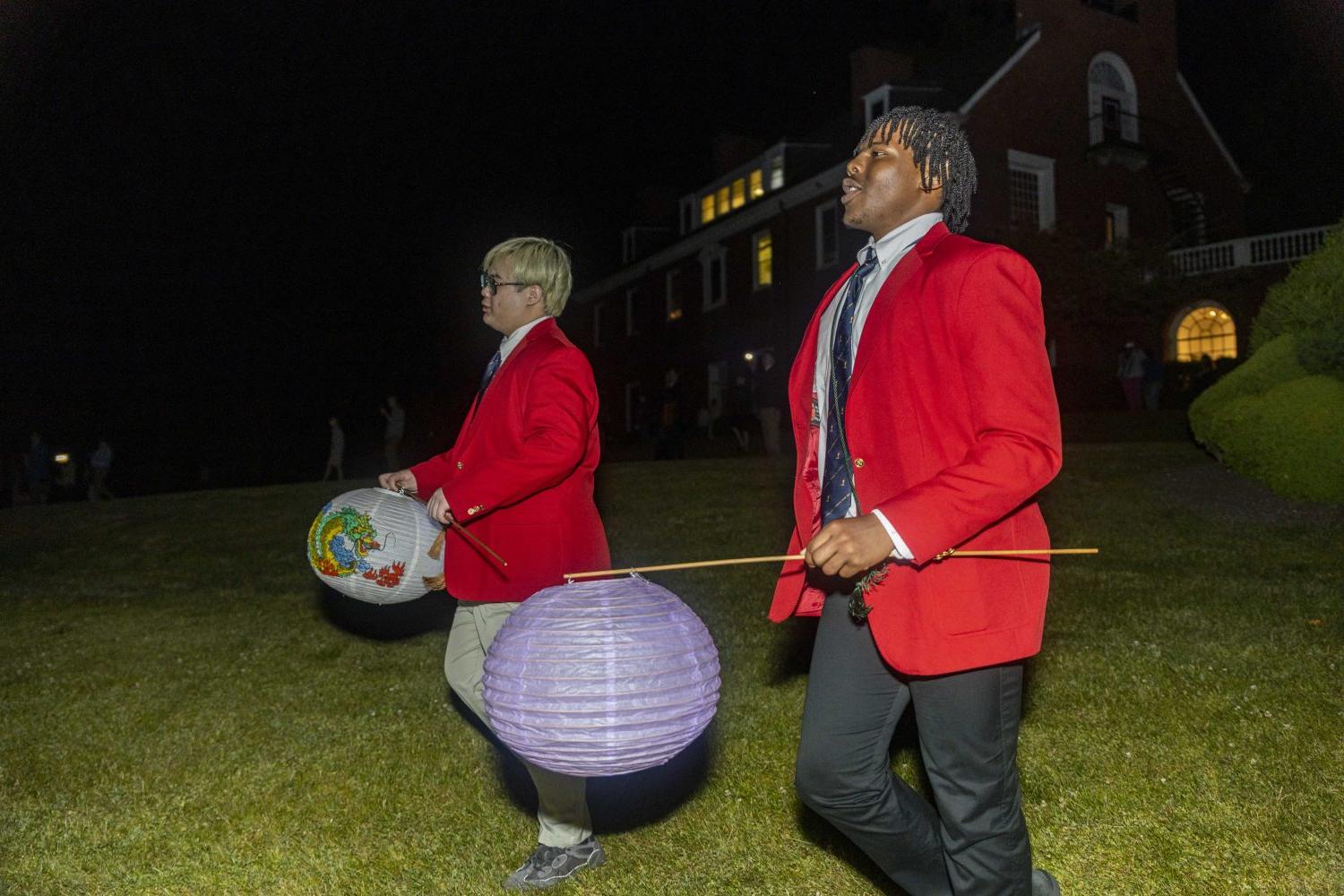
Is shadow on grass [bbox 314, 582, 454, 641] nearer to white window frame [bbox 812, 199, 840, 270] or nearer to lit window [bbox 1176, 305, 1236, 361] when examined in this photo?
white window frame [bbox 812, 199, 840, 270]

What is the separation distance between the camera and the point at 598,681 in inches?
95.7

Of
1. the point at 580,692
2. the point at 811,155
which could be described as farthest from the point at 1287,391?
the point at 811,155

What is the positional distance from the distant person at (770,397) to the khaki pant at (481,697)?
1265cm

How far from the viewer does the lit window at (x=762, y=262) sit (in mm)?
28812

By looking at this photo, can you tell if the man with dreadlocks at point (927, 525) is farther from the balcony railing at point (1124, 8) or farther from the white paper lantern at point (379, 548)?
the balcony railing at point (1124, 8)

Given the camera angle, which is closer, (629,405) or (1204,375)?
A: (1204,375)

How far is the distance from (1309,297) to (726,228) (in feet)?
69.7

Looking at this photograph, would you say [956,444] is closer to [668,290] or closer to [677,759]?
[677,759]

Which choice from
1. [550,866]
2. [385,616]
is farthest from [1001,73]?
[550,866]

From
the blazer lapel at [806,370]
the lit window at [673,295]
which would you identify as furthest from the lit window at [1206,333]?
the blazer lapel at [806,370]

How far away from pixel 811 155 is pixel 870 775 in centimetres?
2767

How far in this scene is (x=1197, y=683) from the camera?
5344 millimetres

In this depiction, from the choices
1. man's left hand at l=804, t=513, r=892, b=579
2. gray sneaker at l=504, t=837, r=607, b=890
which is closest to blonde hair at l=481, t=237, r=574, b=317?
man's left hand at l=804, t=513, r=892, b=579

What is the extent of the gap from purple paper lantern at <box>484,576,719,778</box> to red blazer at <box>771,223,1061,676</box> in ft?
1.66
